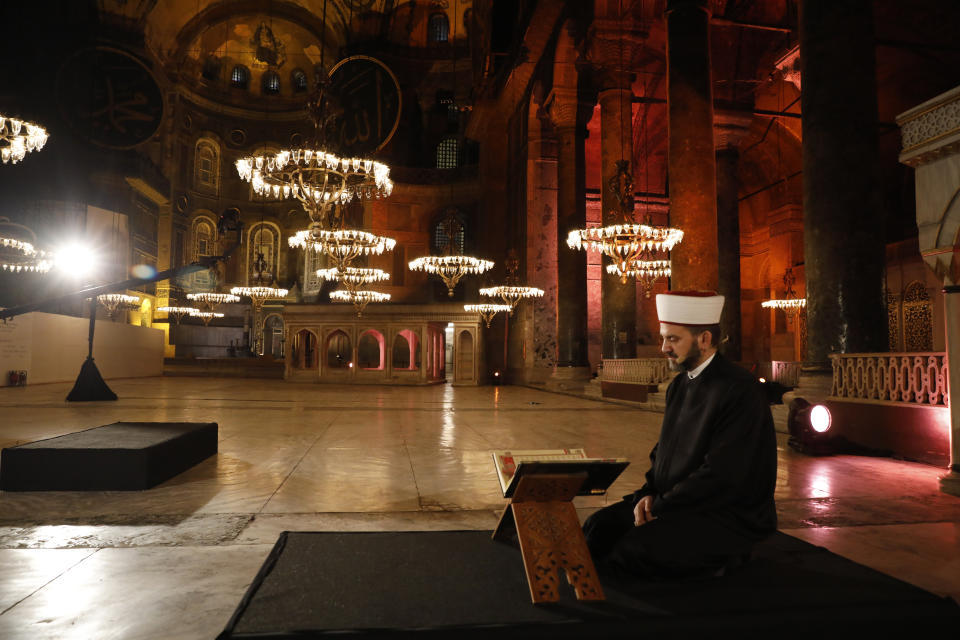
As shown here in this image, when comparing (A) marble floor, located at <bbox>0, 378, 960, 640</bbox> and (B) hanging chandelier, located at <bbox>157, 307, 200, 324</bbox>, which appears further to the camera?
(B) hanging chandelier, located at <bbox>157, 307, 200, 324</bbox>

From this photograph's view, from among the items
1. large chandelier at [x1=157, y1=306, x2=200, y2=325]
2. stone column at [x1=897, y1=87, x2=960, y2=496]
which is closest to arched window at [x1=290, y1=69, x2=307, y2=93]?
large chandelier at [x1=157, y1=306, x2=200, y2=325]

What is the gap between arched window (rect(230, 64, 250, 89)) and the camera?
31.9 metres

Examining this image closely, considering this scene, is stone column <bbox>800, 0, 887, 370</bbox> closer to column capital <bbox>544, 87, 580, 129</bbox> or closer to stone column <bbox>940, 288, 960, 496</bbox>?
stone column <bbox>940, 288, 960, 496</bbox>

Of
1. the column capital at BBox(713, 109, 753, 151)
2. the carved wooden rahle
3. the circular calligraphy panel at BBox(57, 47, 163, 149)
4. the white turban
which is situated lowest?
the carved wooden rahle

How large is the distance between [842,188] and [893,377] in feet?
6.62

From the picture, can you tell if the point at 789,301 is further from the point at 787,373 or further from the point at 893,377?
the point at 893,377

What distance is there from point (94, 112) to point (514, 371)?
16.7m

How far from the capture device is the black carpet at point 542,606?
1.79 metres

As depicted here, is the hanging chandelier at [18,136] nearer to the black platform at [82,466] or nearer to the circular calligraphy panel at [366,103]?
the circular calligraphy panel at [366,103]

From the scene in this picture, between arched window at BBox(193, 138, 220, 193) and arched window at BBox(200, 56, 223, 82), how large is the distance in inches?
128

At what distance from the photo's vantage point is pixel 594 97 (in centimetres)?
1468

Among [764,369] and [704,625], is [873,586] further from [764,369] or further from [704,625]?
[764,369]

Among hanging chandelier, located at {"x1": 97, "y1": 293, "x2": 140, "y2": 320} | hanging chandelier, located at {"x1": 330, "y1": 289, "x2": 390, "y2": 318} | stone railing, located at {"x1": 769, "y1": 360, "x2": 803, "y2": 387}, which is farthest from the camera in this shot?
hanging chandelier, located at {"x1": 97, "y1": 293, "x2": 140, "y2": 320}

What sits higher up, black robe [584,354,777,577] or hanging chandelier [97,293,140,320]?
hanging chandelier [97,293,140,320]
